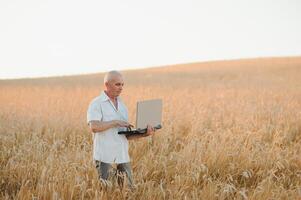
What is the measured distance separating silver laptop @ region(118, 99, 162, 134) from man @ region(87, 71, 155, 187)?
0.07 metres

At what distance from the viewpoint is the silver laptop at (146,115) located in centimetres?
451

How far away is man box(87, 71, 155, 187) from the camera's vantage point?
15.2 ft

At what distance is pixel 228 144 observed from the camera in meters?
7.13

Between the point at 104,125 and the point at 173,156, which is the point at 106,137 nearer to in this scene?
the point at 104,125

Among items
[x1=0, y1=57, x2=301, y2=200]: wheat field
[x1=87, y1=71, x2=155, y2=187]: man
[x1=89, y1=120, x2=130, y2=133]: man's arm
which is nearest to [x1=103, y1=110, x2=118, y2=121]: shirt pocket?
[x1=87, y1=71, x2=155, y2=187]: man

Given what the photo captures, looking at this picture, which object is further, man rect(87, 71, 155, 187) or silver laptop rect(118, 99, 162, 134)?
man rect(87, 71, 155, 187)

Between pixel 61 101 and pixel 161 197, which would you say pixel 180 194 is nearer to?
pixel 161 197

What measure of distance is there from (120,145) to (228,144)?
9.32 feet

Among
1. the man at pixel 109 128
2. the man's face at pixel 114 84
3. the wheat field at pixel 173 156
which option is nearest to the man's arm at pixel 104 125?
the man at pixel 109 128

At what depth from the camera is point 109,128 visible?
461 cm

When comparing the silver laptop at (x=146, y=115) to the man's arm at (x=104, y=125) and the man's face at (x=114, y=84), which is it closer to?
the man's arm at (x=104, y=125)

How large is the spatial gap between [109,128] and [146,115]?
402 millimetres

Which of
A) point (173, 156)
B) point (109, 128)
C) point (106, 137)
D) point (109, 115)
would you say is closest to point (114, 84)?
point (109, 115)

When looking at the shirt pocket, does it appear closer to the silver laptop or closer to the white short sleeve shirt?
the white short sleeve shirt
